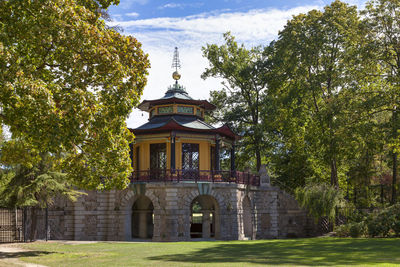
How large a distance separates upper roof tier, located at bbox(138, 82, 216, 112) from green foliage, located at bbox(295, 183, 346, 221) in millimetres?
9640

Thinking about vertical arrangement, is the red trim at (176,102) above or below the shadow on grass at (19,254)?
above

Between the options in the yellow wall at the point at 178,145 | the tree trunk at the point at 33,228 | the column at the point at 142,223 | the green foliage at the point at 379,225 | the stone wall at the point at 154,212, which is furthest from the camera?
the column at the point at 142,223

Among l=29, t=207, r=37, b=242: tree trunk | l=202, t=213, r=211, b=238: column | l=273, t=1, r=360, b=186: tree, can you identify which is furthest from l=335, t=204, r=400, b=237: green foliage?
l=29, t=207, r=37, b=242: tree trunk

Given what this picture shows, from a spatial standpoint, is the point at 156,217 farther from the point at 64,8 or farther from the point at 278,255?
Result: the point at 64,8

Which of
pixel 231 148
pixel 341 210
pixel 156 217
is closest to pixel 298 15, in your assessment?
pixel 231 148

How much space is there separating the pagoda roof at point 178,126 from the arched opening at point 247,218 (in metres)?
4.92

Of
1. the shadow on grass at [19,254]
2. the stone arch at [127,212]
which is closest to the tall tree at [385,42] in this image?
the stone arch at [127,212]

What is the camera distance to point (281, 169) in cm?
3984

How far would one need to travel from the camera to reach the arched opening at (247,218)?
3256 centimetres

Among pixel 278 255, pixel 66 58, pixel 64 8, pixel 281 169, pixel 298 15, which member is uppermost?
pixel 298 15

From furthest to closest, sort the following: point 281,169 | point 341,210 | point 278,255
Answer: point 281,169
point 341,210
point 278,255

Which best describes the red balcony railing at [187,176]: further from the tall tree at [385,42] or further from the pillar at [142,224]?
the tall tree at [385,42]

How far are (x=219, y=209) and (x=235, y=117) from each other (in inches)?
540

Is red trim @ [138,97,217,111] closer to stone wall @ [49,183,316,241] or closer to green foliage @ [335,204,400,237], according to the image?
stone wall @ [49,183,316,241]
